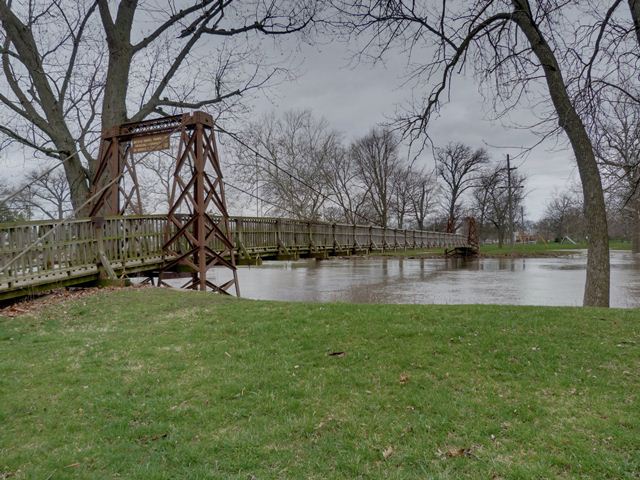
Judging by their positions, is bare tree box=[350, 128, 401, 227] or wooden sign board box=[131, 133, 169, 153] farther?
bare tree box=[350, 128, 401, 227]

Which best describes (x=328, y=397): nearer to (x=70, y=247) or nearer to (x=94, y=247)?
(x=70, y=247)

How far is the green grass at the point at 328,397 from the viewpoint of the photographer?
2.59 metres

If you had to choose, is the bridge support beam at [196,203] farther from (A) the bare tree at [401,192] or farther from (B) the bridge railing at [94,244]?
(A) the bare tree at [401,192]

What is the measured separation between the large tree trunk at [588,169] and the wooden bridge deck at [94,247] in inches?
342

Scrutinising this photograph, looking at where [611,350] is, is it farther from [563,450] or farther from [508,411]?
[563,450]

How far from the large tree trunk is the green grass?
7.98 feet

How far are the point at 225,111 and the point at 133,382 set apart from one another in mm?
12388

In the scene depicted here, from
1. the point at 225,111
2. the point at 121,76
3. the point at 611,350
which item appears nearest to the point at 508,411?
the point at 611,350

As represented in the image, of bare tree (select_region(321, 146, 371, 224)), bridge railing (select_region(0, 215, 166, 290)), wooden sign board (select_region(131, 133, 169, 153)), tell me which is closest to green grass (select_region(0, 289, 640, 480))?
bridge railing (select_region(0, 215, 166, 290))

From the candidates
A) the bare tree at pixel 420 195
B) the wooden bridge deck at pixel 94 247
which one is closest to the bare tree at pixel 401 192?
the bare tree at pixel 420 195

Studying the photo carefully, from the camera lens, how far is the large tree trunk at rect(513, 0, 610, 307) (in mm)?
7871

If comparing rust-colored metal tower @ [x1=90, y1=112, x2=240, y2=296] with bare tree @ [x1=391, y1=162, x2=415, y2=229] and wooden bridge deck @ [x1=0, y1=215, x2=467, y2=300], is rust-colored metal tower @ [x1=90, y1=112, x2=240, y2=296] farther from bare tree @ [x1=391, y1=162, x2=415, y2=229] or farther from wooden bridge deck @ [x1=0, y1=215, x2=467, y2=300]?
bare tree @ [x1=391, y1=162, x2=415, y2=229]

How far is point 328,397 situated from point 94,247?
7.39m

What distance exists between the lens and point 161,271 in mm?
10844
